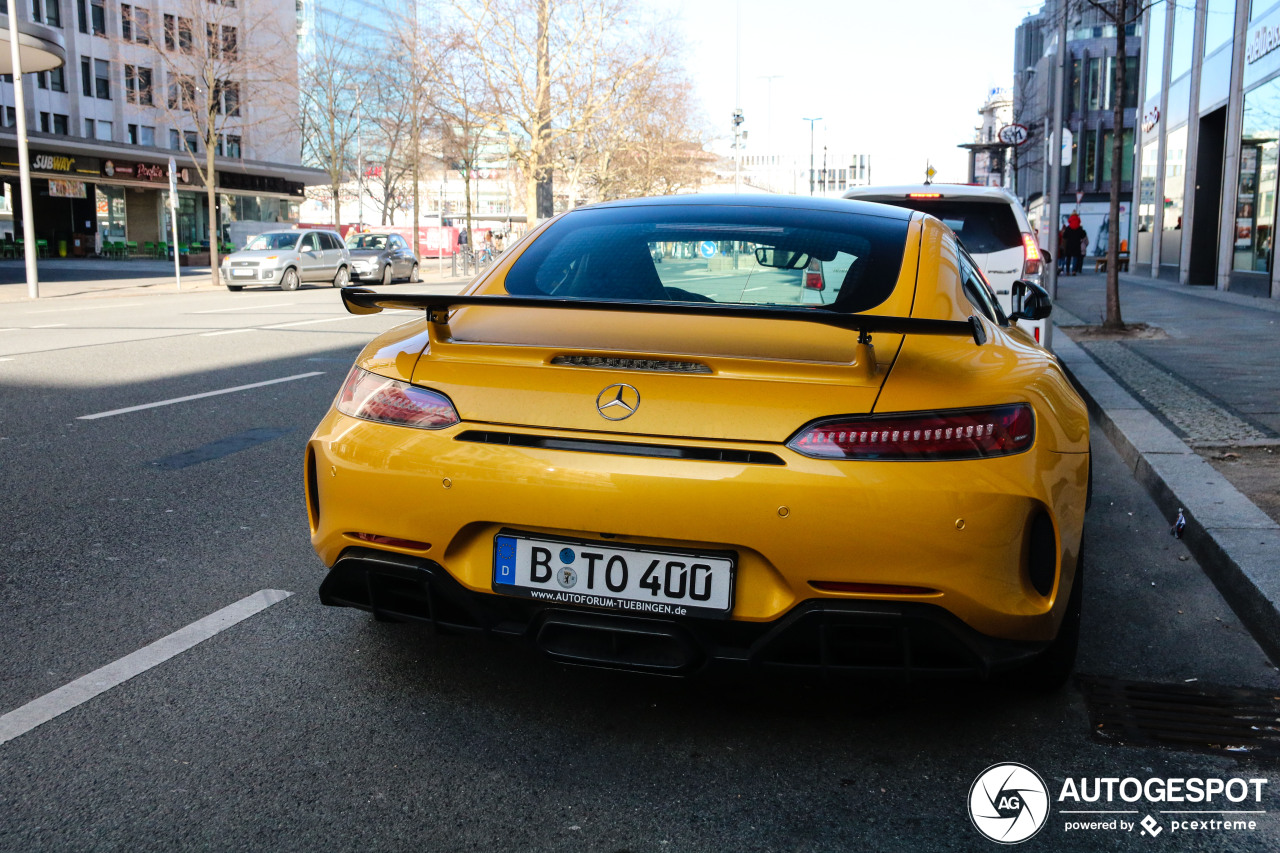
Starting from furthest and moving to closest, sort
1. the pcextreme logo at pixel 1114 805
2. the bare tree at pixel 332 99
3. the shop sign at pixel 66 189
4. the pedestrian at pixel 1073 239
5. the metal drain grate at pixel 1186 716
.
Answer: the bare tree at pixel 332 99
the shop sign at pixel 66 189
the pedestrian at pixel 1073 239
the metal drain grate at pixel 1186 716
the pcextreme logo at pixel 1114 805

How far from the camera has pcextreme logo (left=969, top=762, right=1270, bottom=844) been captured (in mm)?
2557

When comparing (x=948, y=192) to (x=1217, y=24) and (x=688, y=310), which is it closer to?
(x=688, y=310)

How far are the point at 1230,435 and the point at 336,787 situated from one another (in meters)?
5.82

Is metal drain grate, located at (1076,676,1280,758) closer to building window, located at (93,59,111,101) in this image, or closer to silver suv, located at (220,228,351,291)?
silver suv, located at (220,228,351,291)

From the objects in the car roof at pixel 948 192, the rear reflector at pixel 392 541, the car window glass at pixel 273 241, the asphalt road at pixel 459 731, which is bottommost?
the asphalt road at pixel 459 731

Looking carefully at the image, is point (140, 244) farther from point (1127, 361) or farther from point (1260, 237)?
point (1127, 361)

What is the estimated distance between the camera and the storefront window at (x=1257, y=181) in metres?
20.6

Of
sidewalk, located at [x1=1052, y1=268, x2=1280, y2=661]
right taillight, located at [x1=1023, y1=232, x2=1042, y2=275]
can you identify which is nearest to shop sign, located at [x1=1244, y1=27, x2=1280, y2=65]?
sidewalk, located at [x1=1052, y1=268, x2=1280, y2=661]

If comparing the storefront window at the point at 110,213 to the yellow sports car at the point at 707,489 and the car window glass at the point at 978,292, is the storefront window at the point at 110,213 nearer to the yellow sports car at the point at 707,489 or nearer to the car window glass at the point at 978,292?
the car window glass at the point at 978,292

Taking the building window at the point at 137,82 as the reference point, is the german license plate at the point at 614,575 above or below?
below

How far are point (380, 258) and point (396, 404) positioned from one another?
31.2m

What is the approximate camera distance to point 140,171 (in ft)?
165

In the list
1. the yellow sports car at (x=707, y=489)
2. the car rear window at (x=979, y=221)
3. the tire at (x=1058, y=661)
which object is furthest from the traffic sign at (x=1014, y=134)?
the yellow sports car at (x=707, y=489)

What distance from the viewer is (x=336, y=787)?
2637mm
